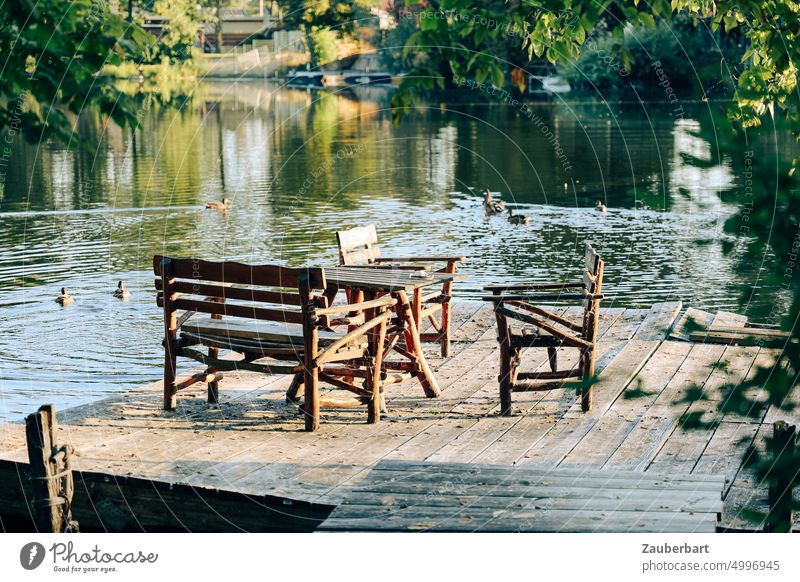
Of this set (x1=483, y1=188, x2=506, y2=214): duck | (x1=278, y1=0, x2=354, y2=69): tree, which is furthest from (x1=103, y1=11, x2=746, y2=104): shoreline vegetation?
(x1=483, y1=188, x2=506, y2=214): duck

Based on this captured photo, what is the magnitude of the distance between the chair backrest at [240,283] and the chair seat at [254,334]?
0.10 meters

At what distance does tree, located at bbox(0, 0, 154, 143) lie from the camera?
3.89 m

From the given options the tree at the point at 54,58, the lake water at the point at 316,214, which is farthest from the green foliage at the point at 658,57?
the tree at the point at 54,58

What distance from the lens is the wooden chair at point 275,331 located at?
7543 mm

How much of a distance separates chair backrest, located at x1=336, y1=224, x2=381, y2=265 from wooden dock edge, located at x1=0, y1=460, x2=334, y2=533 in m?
3.36

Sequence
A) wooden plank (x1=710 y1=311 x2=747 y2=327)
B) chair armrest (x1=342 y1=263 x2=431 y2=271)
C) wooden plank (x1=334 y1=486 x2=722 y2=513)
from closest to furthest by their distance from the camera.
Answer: wooden plank (x1=334 y1=486 x2=722 y2=513), chair armrest (x1=342 y1=263 x2=431 y2=271), wooden plank (x1=710 y1=311 x2=747 y2=327)

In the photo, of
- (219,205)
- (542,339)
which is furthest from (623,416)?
(219,205)

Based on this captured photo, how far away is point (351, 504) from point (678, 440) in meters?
Result: 2.30

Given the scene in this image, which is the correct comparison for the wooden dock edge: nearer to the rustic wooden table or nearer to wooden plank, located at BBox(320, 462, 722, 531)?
wooden plank, located at BBox(320, 462, 722, 531)

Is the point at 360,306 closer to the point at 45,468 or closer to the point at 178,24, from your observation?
the point at 45,468

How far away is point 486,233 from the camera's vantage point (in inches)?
838

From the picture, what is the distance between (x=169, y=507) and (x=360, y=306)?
2.00 meters

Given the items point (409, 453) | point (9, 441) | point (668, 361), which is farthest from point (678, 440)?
point (9, 441)

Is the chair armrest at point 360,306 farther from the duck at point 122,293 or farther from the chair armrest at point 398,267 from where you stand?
the duck at point 122,293
